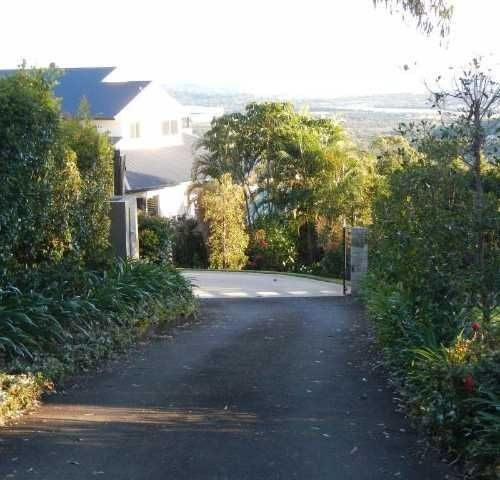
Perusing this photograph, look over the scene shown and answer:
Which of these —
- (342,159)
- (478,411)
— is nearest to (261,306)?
(478,411)

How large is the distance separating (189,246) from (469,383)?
2916cm

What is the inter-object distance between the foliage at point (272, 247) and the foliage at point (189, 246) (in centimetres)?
193

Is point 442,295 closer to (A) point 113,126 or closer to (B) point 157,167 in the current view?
(A) point 113,126

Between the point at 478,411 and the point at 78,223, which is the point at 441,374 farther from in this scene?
the point at 78,223

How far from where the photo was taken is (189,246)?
35.7 metres

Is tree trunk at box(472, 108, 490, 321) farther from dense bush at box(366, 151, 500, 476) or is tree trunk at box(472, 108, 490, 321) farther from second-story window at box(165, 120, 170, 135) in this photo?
second-story window at box(165, 120, 170, 135)

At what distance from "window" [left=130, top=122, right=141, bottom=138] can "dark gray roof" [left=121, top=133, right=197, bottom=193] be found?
2.31ft

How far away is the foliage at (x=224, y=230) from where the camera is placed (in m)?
33.7

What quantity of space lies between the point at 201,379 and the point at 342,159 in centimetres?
2592

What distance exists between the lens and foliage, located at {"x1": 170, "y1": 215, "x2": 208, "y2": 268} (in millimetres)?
35344

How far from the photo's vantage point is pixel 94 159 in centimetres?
1445

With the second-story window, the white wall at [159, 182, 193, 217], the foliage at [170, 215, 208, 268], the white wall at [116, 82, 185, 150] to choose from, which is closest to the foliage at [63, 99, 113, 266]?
the foliage at [170, 215, 208, 268]

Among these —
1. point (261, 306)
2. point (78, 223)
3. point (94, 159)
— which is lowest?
Result: point (261, 306)

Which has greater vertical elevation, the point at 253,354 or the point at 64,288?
the point at 64,288
